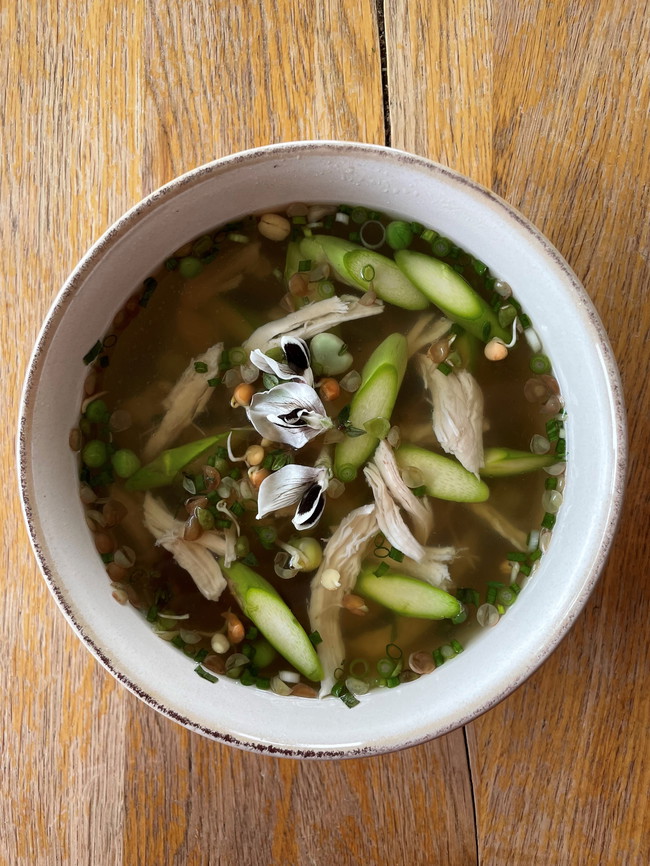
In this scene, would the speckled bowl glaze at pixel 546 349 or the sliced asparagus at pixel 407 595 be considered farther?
the sliced asparagus at pixel 407 595

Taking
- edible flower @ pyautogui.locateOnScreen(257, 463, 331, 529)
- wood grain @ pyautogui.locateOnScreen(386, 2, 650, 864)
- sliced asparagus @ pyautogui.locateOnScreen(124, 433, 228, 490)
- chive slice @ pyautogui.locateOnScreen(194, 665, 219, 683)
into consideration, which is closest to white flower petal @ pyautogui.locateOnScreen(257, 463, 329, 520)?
edible flower @ pyautogui.locateOnScreen(257, 463, 331, 529)

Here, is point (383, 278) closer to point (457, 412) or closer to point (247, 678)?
point (457, 412)

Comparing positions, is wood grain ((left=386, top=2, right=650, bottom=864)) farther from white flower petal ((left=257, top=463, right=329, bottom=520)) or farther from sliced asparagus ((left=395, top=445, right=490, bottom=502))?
white flower petal ((left=257, top=463, right=329, bottom=520))

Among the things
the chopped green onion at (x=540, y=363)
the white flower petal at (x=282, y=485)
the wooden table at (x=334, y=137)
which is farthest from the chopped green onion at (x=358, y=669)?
the chopped green onion at (x=540, y=363)

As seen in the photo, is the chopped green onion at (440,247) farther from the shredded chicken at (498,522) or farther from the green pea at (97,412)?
the green pea at (97,412)

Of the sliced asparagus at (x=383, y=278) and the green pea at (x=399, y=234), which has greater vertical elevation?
the green pea at (x=399, y=234)

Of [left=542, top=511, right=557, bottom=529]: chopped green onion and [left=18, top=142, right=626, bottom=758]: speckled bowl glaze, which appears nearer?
[left=18, top=142, right=626, bottom=758]: speckled bowl glaze
